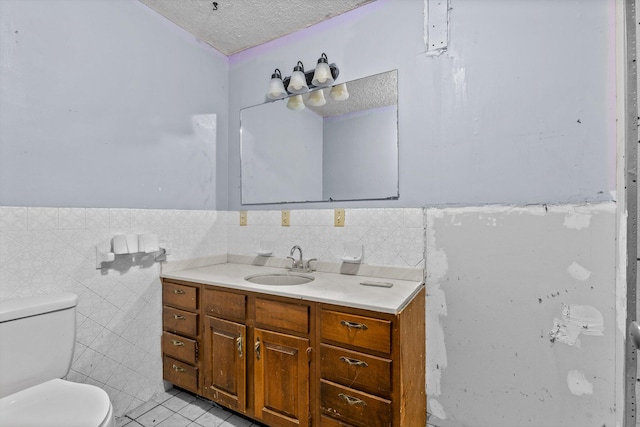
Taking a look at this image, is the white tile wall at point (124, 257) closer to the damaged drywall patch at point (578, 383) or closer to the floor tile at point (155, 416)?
the floor tile at point (155, 416)

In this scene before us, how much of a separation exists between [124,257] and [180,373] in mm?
805

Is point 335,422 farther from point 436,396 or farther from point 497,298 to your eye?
point 497,298

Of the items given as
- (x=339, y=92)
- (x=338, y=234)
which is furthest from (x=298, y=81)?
(x=338, y=234)

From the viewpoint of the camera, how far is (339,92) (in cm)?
197

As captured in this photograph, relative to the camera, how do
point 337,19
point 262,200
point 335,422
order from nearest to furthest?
1. point 335,422
2. point 337,19
3. point 262,200

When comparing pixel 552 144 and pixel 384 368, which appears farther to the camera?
pixel 552 144

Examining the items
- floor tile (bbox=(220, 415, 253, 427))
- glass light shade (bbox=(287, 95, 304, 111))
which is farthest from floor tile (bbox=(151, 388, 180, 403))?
glass light shade (bbox=(287, 95, 304, 111))

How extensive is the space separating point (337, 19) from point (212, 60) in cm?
103

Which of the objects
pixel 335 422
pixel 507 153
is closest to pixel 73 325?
pixel 335 422

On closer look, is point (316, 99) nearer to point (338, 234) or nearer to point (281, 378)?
point (338, 234)

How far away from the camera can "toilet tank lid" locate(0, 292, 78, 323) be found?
1223mm

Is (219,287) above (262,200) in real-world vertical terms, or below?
below

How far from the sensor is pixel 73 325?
4.63ft

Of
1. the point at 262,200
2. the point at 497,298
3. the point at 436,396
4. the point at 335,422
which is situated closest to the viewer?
the point at 335,422
